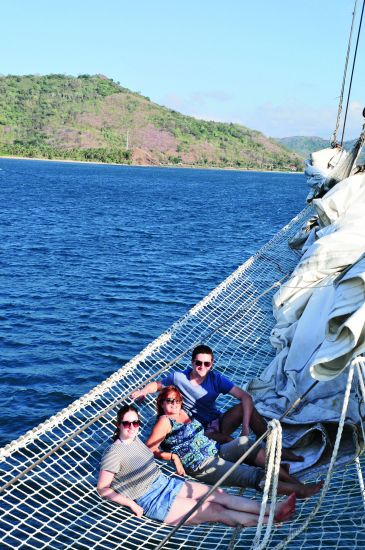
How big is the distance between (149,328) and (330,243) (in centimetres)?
705

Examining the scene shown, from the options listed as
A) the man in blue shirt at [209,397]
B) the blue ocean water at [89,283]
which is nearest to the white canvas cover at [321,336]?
the man in blue shirt at [209,397]

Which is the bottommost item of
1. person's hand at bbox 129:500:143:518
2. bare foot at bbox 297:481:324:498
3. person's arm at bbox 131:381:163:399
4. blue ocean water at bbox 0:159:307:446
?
blue ocean water at bbox 0:159:307:446

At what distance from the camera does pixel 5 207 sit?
124ft

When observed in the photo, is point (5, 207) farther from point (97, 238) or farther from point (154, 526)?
point (154, 526)

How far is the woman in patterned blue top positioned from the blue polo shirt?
0.41 metres

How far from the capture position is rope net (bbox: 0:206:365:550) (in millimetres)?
4391

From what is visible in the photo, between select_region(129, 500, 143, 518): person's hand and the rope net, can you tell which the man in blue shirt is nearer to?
the rope net

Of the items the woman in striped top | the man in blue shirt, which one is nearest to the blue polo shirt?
the man in blue shirt

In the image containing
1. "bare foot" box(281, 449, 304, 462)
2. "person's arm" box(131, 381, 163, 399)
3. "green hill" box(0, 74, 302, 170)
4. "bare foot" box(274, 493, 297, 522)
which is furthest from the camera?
"green hill" box(0, 74, 302, 170)

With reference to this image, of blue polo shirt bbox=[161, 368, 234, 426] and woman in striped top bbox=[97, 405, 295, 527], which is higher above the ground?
blue polo shirt bbox=[161, 368, 234, 426]

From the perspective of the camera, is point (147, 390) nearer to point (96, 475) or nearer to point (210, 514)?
point (210, 514)

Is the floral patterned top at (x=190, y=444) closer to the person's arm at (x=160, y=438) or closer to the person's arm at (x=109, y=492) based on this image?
the person's arm at (x=160, y=438)

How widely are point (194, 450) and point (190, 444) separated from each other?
0.16 ft

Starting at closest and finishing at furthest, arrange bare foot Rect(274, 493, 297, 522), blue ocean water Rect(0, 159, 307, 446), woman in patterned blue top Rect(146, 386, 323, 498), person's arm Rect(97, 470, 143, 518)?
bare foot Rect(274, 493, 297, 522)
person's arm Rect(97, 470, 143, 518)
woman in patterned blue top Rect(146, 386, 323, 498)
blue ocean water Rect(0, 159, 307, 446)
